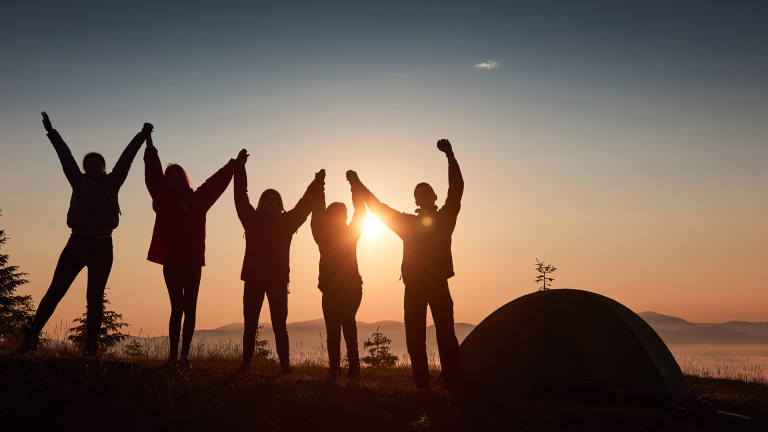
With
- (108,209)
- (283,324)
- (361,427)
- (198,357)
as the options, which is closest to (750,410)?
(361,427)

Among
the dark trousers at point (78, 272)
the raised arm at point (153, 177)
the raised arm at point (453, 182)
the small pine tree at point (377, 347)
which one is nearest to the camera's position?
the dark trousers at point (78, 272)

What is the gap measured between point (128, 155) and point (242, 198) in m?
1.75

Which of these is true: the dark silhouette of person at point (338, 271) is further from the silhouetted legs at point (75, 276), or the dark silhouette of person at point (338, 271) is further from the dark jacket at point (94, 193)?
the silhouetted legs at point (75, 276)

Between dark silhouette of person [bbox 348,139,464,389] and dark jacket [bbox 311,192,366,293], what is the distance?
69 cm

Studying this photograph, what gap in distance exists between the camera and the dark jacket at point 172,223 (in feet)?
22.8

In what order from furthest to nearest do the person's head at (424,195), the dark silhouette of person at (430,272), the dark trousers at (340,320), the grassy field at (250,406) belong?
the dark trousers at (340,320) < the person's head at (424,195) < the dark silhouette of person at (430,272) < the grassy field at (250,406)

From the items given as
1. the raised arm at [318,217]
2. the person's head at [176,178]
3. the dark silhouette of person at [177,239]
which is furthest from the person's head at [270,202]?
the person's head at [176,178]

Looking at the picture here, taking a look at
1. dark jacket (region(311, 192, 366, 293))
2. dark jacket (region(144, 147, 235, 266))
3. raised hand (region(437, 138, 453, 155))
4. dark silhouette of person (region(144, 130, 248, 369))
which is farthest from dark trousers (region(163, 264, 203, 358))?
raised hand (region(437, 138, 453, 155))

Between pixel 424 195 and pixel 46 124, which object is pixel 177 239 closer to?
pixel 46 124

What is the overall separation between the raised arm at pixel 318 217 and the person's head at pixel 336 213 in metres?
0.11

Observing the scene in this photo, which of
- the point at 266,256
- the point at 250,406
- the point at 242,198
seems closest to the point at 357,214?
the point at 266,256

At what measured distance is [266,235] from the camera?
24.9ft

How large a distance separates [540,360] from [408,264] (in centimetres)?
282

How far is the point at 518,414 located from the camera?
6.20m
